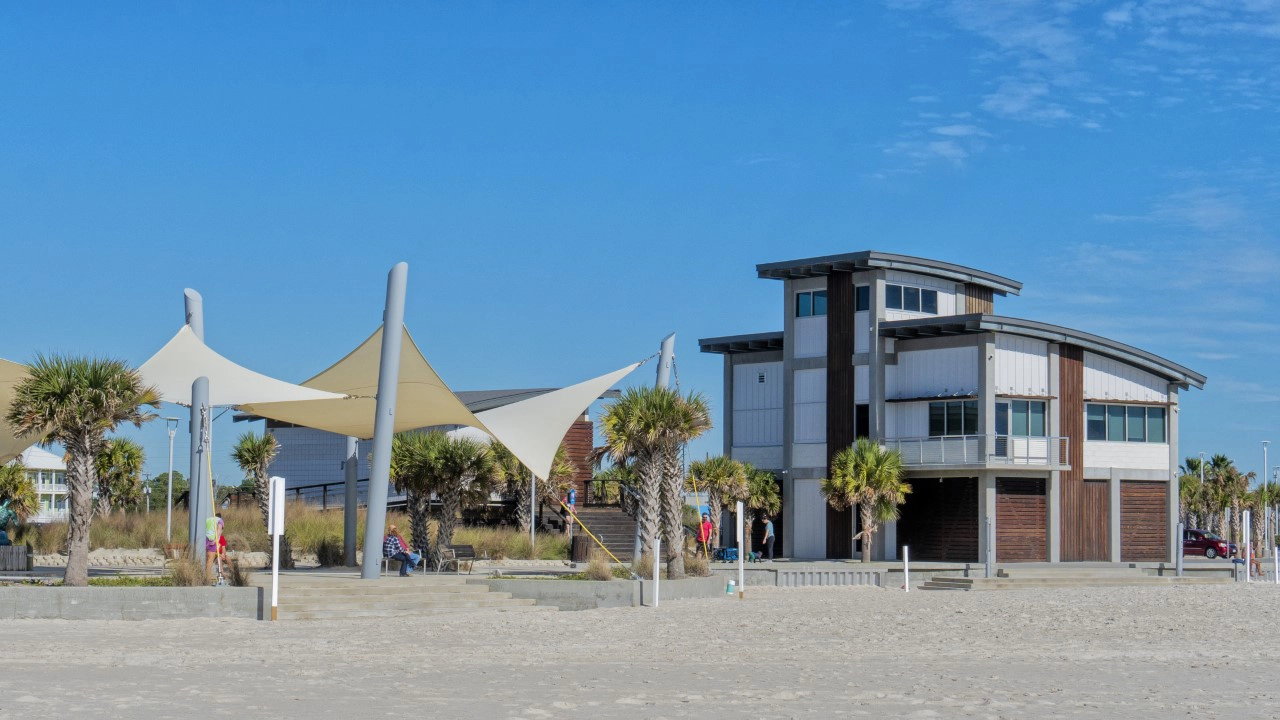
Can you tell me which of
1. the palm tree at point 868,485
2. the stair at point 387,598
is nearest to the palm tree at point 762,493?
the palm tree at point 868,485

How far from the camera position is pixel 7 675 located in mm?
12664

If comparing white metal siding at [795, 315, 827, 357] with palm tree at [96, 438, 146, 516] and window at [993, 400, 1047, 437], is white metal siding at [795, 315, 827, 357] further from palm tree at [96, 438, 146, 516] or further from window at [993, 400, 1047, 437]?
palm tree at [96, 438, 146, 516]

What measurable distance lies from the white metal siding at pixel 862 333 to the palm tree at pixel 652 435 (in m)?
17.0

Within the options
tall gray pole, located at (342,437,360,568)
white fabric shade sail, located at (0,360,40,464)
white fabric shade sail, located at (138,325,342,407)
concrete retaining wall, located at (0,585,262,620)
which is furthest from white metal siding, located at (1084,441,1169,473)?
concrete retaining wall, located at (0,585,262,620)

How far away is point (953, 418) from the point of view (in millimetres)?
42906

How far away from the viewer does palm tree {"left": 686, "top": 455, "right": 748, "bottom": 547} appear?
139 feet

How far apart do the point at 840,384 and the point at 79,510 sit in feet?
89.9

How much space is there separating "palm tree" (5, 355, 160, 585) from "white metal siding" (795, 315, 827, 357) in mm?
26852

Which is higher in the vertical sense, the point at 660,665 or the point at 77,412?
the point at 77,412

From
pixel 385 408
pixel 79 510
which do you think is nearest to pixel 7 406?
pixel 79 510

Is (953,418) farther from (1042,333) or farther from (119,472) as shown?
(119,472)

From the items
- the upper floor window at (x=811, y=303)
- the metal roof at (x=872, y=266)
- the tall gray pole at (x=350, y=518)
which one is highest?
the metal roof at (x=872, y=266)

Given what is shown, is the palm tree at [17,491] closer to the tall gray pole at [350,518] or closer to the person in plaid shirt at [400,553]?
the tall gray pole at [350,518]

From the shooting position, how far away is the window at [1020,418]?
4294cm
